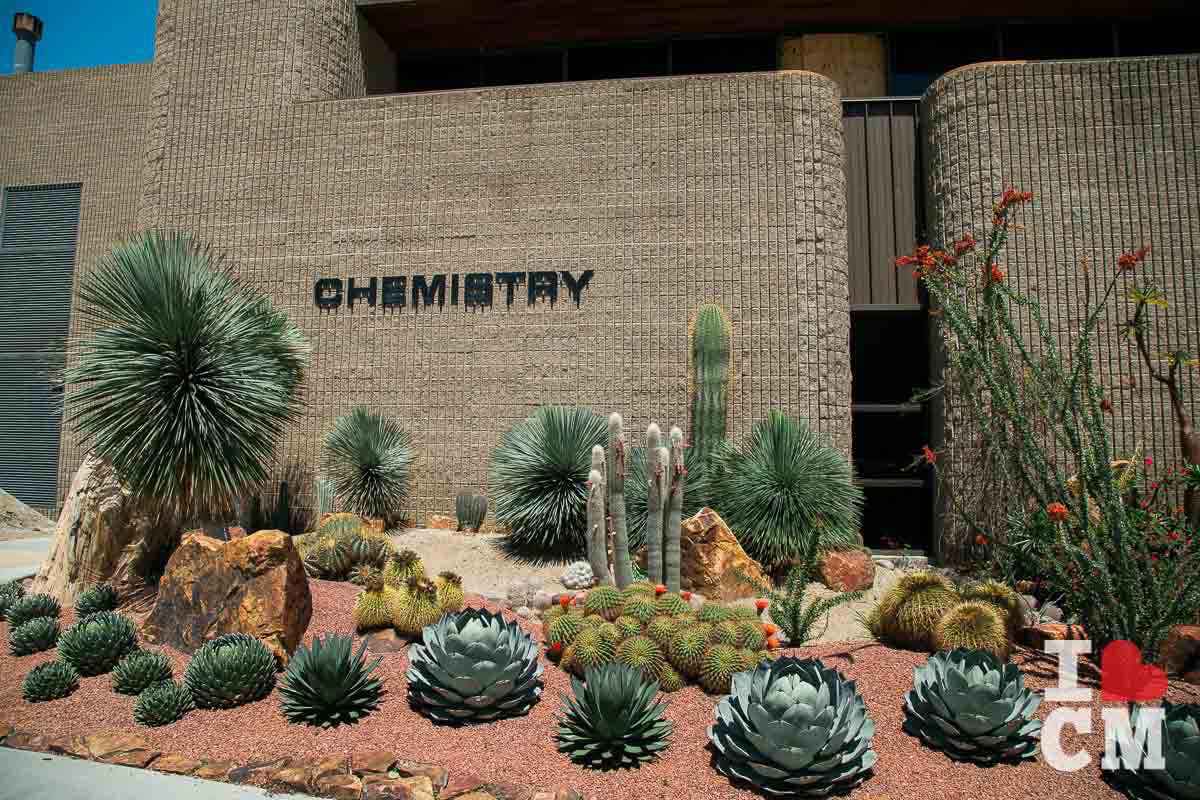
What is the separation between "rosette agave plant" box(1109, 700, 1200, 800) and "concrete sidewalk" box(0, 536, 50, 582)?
35.2ft

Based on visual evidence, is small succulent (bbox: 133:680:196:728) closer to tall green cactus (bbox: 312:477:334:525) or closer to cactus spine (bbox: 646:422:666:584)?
cactus spine (bbox: 646:422:666:584)

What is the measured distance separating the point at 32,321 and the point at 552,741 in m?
19.3

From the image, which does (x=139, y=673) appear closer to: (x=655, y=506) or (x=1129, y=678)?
(x=655, y=506)

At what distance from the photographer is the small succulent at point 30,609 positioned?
761 cm

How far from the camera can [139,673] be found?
5961mm

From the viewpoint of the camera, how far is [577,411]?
Answer: 1180cm

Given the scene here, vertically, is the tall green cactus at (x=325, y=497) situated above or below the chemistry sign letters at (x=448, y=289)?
below

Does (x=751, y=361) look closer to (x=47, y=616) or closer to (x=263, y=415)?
(x=263, y=415)

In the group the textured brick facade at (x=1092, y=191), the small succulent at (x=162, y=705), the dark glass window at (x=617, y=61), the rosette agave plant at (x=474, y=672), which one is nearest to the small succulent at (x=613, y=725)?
the rosette agave plant at (x=474, y=672)

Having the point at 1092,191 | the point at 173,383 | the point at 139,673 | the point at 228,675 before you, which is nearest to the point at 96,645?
the point at 139,673

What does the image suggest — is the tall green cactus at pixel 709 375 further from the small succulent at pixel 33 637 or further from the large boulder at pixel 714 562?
the small succulent at pixel 33 637

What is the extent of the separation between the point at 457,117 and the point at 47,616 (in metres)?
9.90

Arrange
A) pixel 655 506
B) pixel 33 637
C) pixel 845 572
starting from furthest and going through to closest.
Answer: pixel 845 572 < pixel 655 506 < pixel 33 637

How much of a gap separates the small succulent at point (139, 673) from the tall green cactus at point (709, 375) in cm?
755
